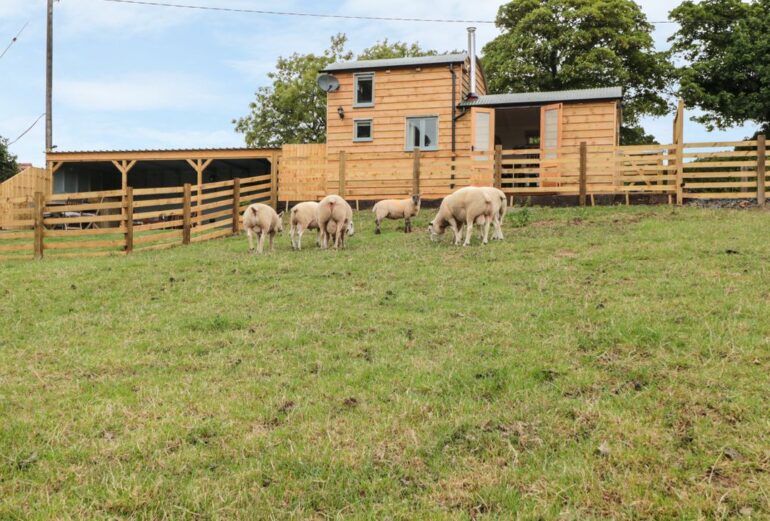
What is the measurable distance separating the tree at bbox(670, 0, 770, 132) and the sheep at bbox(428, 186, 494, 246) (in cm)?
2001

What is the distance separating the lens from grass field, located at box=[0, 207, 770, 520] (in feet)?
10.3

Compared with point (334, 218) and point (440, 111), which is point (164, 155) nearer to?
point (440, 111)

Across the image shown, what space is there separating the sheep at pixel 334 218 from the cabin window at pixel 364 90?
1268cm

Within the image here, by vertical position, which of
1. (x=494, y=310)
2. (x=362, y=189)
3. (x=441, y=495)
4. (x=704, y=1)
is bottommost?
(x=441, y=495)

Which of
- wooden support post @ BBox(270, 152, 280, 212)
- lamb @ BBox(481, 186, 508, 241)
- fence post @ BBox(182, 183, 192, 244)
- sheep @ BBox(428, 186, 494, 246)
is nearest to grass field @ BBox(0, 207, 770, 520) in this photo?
sheep @ BBox(428, 186, 494, 246)

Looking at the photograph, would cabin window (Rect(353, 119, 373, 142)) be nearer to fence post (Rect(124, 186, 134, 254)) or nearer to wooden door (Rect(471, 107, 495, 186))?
wooden door (Rect(471, 107, 495, 186))

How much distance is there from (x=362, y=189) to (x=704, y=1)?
806 inches

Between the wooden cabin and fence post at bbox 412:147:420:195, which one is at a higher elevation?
the wooden cabin

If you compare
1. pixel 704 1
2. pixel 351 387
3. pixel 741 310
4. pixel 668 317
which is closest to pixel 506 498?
pixel 351 387

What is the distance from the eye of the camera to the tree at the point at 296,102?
40.0m

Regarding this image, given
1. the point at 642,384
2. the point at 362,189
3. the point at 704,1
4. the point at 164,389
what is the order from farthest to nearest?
the point at 704,1
the point at 362,189
the point at 164,389
the point at 642,384

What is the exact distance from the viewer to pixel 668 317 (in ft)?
19.5

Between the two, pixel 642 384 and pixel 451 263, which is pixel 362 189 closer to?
pixel 451 263

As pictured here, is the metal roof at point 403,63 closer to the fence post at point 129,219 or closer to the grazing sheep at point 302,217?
the grazing sheep at point 302,217
